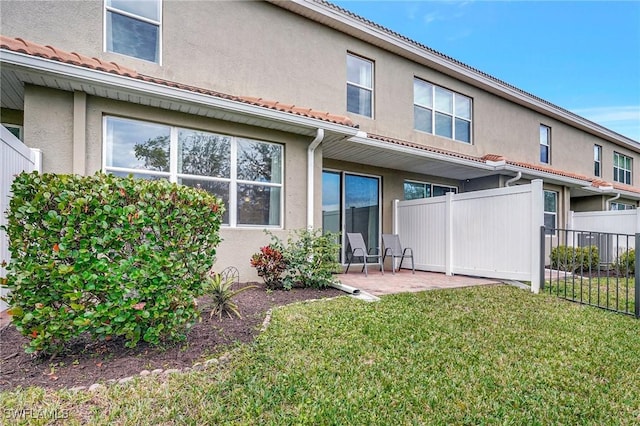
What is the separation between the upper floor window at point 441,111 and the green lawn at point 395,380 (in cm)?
731

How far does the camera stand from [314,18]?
28.0 ft

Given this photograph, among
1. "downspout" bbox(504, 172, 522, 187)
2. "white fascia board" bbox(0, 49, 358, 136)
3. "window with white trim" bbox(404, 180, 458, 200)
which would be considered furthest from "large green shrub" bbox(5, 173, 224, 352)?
"downspout" bbox(504, 172, 522, 187)

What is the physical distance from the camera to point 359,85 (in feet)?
31.0

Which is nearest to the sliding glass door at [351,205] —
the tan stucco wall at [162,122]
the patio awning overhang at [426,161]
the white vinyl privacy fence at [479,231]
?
the patio awning overhang at [426,161]

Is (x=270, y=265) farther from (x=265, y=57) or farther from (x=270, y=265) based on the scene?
(x=265, y=57)

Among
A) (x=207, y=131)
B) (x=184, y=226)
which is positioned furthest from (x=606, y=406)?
(x=207, y=131)

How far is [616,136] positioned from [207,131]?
19.3 m

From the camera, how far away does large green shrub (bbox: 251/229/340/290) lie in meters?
6.27

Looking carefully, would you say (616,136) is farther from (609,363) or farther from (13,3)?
(13,3)

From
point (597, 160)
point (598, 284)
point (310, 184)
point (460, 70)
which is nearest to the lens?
point (598, 284)

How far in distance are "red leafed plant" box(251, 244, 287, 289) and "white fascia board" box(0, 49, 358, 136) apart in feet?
8.12

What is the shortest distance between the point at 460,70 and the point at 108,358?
1153cm

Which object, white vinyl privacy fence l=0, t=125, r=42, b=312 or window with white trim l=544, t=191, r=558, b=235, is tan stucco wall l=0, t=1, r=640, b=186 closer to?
window with white trim l=544, t=191, r=558, b=235

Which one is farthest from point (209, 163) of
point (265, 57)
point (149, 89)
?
point (265, 57)
